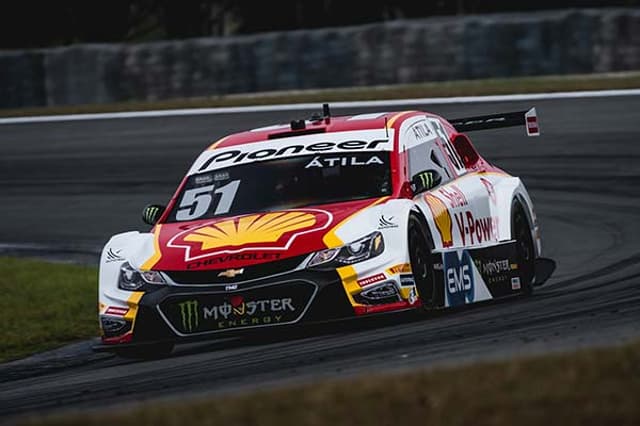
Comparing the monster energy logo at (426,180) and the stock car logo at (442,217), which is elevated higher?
the monster energy logo at (426,180)

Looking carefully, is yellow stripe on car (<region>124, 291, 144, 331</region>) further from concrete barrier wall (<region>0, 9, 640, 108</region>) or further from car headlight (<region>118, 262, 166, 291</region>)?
concrete barrier wall (<region>0, 9, 640, 108</region>)

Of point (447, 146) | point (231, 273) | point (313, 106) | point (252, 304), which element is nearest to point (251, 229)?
point (231, 273)

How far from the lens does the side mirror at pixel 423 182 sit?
995cm

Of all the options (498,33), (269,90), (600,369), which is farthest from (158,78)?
(600,369)

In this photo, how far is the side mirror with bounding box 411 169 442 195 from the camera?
9.95 meters

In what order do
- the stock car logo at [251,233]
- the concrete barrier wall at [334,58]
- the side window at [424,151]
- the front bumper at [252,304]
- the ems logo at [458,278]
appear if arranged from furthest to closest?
1. the concrete barrier wall at [334,58]
2. the side window at [424,151]
3. the ems logo at [458,278]
4. the stock car logo at [251,233]
5. the front bumper at [252,304]

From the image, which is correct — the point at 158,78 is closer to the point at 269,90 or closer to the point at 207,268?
the point at 269,90

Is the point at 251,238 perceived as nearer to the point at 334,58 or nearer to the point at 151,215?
the point at 151,215

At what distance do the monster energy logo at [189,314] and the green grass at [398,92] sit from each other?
1201cm

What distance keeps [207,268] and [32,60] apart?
16.3 m

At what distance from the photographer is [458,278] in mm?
9836

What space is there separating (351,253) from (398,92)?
1265 centimetres

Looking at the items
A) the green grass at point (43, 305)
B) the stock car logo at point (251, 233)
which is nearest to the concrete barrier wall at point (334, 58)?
the green grass at point (43, 305)

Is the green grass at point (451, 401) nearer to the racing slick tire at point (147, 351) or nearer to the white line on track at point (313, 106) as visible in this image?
the racing slick tire at point (147, 351)
